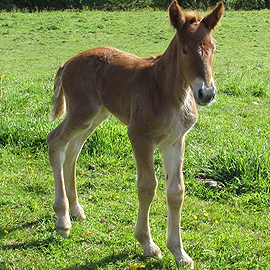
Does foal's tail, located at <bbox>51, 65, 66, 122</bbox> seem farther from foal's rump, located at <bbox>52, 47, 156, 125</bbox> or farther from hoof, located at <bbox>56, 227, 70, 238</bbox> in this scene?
hoof, located at <bbox>56, 227, 70, 238</bbox>

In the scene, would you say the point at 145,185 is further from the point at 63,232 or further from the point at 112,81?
the point at 112,81

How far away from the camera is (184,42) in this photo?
125 inches

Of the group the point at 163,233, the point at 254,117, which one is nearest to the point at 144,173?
the point at 163,233

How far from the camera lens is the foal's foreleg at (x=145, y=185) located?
3.50 metres

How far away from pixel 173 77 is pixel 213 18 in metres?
0.51

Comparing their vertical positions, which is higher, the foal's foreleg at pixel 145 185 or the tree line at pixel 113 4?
the foal's foreleg at pixel 145 185

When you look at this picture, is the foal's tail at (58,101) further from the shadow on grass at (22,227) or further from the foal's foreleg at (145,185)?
the foal's foreleg at (145,185)

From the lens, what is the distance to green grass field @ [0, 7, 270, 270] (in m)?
→ 3.73

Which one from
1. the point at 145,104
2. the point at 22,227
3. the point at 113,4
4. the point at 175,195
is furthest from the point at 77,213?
the point at 113,4

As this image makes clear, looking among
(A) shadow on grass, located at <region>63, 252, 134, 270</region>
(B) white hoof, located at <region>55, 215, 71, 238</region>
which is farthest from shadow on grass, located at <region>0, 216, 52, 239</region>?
(A) shadow on grass, located at <region>63, 252, 134, 270</region>

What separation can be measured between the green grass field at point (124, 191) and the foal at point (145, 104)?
23 centimetres

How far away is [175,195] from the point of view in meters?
3.62

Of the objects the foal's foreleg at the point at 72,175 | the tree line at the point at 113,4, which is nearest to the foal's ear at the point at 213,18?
the foal's foreleg at the point at 72,175

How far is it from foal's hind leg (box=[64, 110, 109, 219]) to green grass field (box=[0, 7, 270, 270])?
0.14 metres
